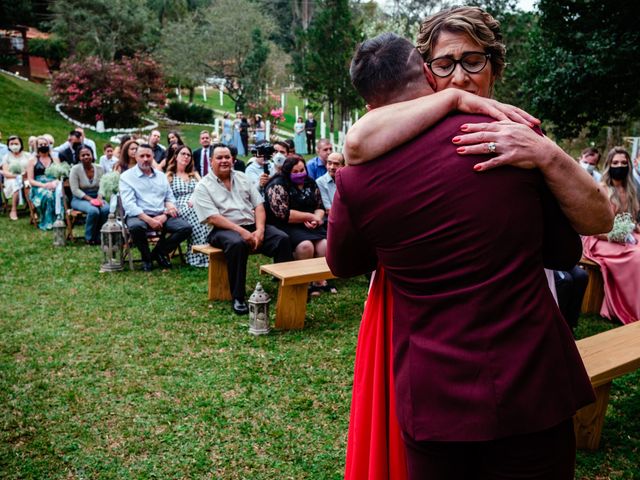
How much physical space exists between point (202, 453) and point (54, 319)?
126 inches

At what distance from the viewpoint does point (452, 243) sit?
148 centimetres

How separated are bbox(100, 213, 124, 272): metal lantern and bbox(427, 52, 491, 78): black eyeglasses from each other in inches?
268

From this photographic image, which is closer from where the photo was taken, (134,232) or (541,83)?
(134,232)

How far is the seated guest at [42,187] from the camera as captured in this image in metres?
11.0

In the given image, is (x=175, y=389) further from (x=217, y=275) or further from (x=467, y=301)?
(x=467, y=301)

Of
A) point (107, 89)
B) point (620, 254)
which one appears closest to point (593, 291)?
point (620, 254)

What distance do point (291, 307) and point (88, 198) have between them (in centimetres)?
550

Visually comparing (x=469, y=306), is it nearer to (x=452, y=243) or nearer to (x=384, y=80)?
(x=452, y=243)

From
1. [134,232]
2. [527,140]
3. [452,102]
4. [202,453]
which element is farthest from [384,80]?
[134,232]

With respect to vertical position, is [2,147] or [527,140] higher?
[527,140]

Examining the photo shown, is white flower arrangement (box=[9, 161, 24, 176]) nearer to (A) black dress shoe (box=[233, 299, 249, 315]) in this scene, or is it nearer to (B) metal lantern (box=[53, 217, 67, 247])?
(B) metal lantern (box=[53, 217, 67, 247])

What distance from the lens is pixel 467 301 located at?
58.6 inches

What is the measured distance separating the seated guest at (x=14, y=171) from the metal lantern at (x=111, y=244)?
4.91 meters

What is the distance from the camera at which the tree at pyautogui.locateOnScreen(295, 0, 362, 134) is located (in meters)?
25.6
